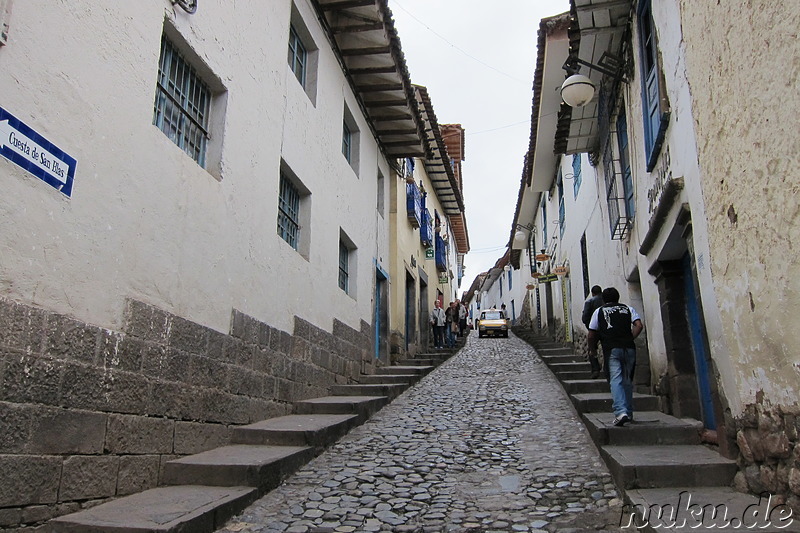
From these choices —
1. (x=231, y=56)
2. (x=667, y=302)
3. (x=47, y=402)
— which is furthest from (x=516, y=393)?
(x=47, y=402)

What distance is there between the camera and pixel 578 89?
7023 mm

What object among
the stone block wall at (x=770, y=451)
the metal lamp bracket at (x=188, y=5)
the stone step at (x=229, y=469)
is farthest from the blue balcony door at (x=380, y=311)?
the stone block wall at (x=770, y=451)

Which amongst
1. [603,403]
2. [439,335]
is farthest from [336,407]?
[439,335]

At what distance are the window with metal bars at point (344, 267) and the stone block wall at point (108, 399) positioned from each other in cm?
393

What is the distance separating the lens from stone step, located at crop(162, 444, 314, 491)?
4414 millimetres

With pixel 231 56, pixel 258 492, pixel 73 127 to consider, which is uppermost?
pixel 231 56

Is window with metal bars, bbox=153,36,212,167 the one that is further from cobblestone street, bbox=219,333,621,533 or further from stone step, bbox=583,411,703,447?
stone step, bbox=583,411,703,447

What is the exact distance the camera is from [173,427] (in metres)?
4.61

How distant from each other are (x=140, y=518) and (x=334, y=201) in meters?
A: 6.49

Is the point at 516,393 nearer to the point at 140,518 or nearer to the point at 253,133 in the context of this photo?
the point at 253,133

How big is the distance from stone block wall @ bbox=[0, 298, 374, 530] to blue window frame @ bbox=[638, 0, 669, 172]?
4.66 meters

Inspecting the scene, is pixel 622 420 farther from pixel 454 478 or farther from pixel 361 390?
pixel 361 390

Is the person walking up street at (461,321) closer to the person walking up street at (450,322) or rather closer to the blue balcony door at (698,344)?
the person walking up street at (450,322)

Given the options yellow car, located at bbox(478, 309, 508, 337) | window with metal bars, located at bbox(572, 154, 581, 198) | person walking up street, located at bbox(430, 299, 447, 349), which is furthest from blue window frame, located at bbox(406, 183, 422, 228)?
yellow car, located at bbox(478, 309, 508, 337)
